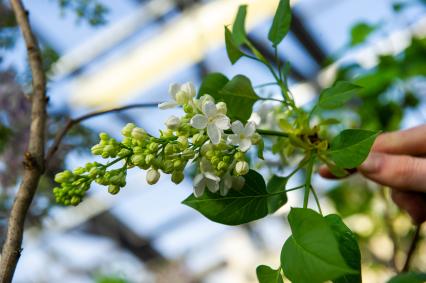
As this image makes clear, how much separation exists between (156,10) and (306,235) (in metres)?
2.75

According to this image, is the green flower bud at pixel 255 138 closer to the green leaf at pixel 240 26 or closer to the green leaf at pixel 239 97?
the green leaf at pixel 239 97

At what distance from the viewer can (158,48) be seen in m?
3.12

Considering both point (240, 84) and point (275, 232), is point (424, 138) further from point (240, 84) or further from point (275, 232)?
point (275, 232)

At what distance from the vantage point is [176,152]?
1.20 feet

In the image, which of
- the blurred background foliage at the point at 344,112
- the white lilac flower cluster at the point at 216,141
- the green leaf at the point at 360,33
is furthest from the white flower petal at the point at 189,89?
the green leaf at the point at 360,33

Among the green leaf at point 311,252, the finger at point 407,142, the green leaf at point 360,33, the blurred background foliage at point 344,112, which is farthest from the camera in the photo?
the green leaf at point 360,33

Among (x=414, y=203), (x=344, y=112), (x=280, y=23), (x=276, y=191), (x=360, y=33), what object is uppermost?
(x=280, y=23)

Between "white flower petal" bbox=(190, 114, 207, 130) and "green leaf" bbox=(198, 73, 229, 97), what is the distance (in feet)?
0.25

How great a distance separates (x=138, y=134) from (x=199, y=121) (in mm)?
41

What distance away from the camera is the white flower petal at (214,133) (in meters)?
0.36

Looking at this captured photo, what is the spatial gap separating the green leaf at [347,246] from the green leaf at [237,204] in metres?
0.05

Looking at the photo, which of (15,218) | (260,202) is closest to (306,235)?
(260,202)

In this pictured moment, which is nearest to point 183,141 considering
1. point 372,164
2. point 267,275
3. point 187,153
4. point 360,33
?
point 187,153

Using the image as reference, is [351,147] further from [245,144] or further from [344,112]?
[344,112]
